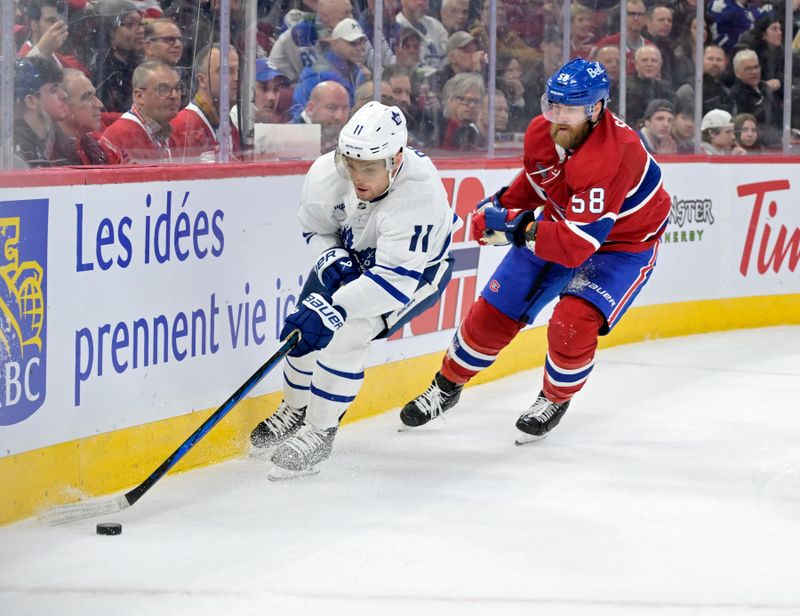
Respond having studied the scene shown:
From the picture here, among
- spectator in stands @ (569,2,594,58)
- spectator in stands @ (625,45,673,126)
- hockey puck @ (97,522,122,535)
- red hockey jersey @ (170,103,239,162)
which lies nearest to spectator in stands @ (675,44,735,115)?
spectator in stands @ (625,45,673,126)

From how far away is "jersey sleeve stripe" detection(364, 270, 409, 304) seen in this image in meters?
3.66

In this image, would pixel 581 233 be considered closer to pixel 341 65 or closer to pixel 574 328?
pixel 574 328

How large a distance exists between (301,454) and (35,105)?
1169 millimetres

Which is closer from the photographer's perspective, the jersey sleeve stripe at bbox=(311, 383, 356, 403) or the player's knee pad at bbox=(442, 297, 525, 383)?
the jersey sleeve stripe at bbox=(311, 383, 356, 403)

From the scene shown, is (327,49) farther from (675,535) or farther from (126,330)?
(675,535)

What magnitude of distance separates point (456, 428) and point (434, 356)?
684mm

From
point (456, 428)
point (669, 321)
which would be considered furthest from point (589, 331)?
A: point (669, 321)

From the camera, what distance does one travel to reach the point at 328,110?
15.9 ft

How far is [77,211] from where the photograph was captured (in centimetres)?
337

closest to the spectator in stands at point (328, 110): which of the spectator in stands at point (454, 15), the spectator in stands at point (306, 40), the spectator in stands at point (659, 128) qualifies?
the spectator in stands at point (306, 40)

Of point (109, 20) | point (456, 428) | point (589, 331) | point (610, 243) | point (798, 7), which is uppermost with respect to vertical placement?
point (798, 7)

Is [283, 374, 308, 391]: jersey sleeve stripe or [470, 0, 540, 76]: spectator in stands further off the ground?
[470, 0, 540, 76]: spectator in stands

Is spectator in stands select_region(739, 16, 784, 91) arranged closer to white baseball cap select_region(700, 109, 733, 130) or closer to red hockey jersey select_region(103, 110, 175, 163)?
white baseball cap select_region(700, 109, 733, 130)

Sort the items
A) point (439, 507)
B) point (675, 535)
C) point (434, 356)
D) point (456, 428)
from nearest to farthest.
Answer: point (675, 535)
point (439, 507)
point (456, 428)
point (434, 356)
